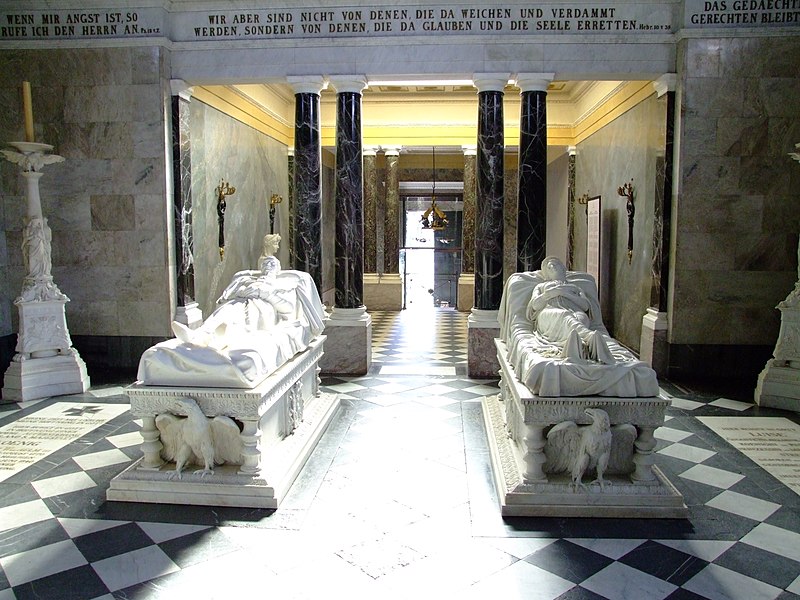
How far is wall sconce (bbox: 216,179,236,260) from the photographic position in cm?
916

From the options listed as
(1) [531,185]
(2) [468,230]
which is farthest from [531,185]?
(2) [468,230]

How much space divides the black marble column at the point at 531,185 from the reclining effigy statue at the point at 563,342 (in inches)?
75.1

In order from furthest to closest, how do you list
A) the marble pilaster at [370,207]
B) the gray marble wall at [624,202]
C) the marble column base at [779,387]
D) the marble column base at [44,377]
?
the marble pilaster at [370,207], the gray marble wall at [624,202], the marble column base at [44,377], the marble column base at [779,387]

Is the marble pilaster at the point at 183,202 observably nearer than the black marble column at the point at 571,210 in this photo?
Yes

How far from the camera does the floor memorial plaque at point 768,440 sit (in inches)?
186

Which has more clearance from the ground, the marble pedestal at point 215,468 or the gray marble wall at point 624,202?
the gray marble wall at point 624,202

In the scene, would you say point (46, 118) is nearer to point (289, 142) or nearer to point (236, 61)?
point (236, 61)

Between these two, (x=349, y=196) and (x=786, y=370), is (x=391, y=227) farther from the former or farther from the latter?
(x=786, y=370)

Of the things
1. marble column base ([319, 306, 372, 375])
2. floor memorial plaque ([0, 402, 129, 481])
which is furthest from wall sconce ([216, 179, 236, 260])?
floor memorial plaque ([0, 402, 129, 481])

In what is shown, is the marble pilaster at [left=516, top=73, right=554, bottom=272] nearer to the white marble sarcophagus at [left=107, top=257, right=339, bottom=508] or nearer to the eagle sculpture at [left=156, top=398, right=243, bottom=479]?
the white marble sarcophagus at [left=107, top=257, right=339, bottom=508]

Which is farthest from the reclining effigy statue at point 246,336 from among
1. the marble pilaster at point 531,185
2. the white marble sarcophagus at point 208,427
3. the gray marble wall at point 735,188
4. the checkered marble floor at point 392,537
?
the gray marble wall at point 735,188

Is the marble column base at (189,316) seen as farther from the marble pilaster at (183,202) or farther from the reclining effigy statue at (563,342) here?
the reclining effigy statue at (563,342)

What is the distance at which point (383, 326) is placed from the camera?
11781 mm

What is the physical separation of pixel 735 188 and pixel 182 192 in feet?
21.4
